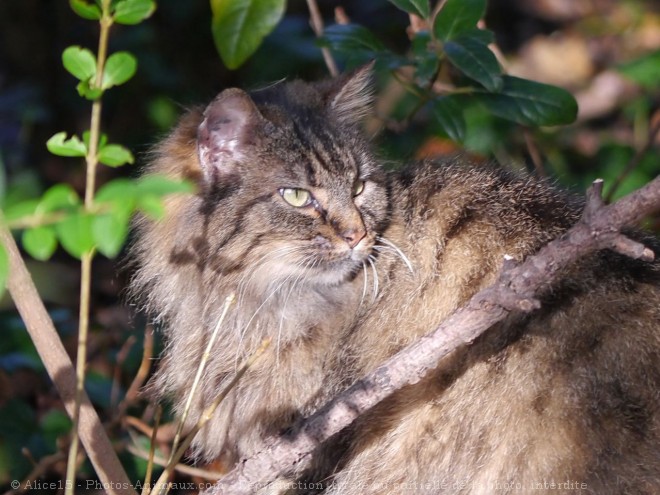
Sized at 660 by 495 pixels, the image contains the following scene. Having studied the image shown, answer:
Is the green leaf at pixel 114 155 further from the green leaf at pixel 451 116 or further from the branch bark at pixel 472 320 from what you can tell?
the green leaf at pixel 451 116

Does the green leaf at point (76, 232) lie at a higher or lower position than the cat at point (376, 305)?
higher

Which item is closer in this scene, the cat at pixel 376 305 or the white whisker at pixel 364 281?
the cat at pixel 376 305

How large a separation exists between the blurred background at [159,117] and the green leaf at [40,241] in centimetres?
175

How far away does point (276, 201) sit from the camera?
2.22m

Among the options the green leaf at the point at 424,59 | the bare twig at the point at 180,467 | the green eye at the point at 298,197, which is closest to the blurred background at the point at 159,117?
the bare twig at the point at 180,467

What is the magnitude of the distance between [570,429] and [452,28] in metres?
1.21

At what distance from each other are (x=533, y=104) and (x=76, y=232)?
182cm

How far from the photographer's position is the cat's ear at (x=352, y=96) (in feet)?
8.05

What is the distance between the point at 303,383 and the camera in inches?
88.4

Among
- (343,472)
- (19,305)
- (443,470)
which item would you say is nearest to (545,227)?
(443,470)

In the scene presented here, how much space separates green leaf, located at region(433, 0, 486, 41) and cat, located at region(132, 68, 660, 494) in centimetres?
33

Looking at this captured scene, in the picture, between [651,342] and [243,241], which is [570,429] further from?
[243,241]

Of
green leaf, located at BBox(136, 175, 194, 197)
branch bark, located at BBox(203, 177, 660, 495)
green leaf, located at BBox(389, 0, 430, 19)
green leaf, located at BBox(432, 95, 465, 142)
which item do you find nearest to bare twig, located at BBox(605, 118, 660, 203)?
green leaf, located at BBox(432, 95, 465, 142)

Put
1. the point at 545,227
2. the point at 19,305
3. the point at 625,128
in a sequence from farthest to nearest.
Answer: the point at 625,128 → the point at 545,227 → the point at 19,305
